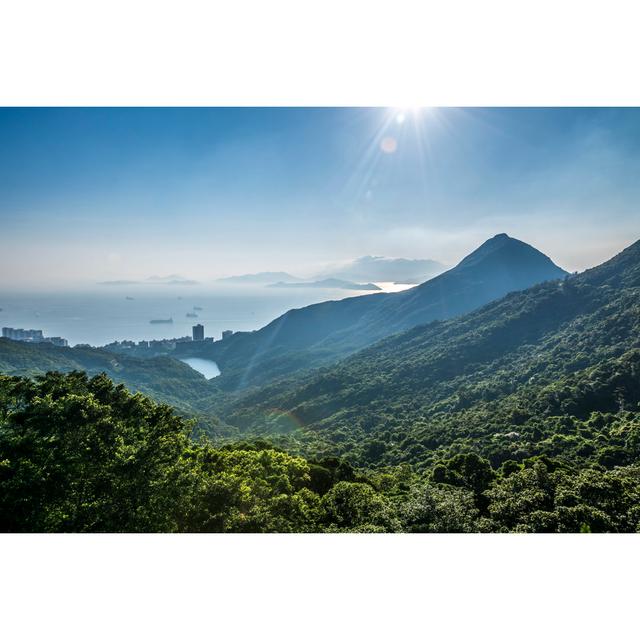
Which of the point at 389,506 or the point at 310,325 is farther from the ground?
the point at 310,325

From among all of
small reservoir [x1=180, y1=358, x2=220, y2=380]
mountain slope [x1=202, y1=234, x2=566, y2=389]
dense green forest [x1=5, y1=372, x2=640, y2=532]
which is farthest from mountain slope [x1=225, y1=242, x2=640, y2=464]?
small reservoir [x1=180, y1=358, x2=220, y2=380]

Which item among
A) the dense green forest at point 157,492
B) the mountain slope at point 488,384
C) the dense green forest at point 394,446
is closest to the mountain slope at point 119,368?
the dense green forest at point 394,446

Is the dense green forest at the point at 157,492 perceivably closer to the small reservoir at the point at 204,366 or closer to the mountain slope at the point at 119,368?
the mountain slope at the point at 119,368

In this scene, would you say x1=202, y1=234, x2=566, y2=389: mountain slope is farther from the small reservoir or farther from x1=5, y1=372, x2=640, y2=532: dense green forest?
x1=5, y1=372, x2=640, y2=532: dense green forest
